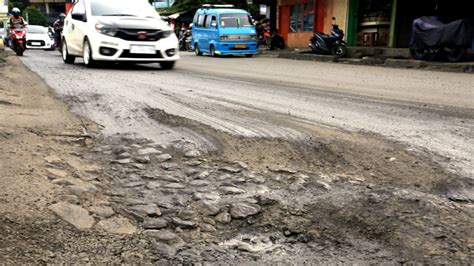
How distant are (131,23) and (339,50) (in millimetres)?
10204

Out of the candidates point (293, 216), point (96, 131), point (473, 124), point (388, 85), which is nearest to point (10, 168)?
point (96, 131)

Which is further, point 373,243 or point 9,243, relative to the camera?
point 373,243

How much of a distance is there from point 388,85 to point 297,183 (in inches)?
258

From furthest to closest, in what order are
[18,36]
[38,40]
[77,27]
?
1. [38,40]
2. [18,36]
3. [77,27]

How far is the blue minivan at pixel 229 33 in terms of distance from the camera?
19797 mm

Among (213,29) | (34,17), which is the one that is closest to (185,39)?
(213,29)

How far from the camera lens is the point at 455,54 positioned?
13.8m

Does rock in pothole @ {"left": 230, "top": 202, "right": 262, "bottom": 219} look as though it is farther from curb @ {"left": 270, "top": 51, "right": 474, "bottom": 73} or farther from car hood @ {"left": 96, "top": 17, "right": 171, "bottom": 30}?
curb @ {"left": 270, "top": 51, "right": 474, "bottom": 73}

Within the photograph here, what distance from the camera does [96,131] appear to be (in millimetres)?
4449

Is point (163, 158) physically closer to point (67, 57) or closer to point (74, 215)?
point (74, 215)

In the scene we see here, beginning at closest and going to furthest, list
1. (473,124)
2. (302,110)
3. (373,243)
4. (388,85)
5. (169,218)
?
(373,243)
(169,218)
(473,124)
(302,110)
(388,85)

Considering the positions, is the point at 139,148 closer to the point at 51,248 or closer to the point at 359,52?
the point at 51,248

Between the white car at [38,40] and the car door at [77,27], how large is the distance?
45.6 feet

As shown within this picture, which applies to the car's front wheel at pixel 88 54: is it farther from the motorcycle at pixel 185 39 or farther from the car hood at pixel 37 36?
the motorcycle at pixel 185 39
